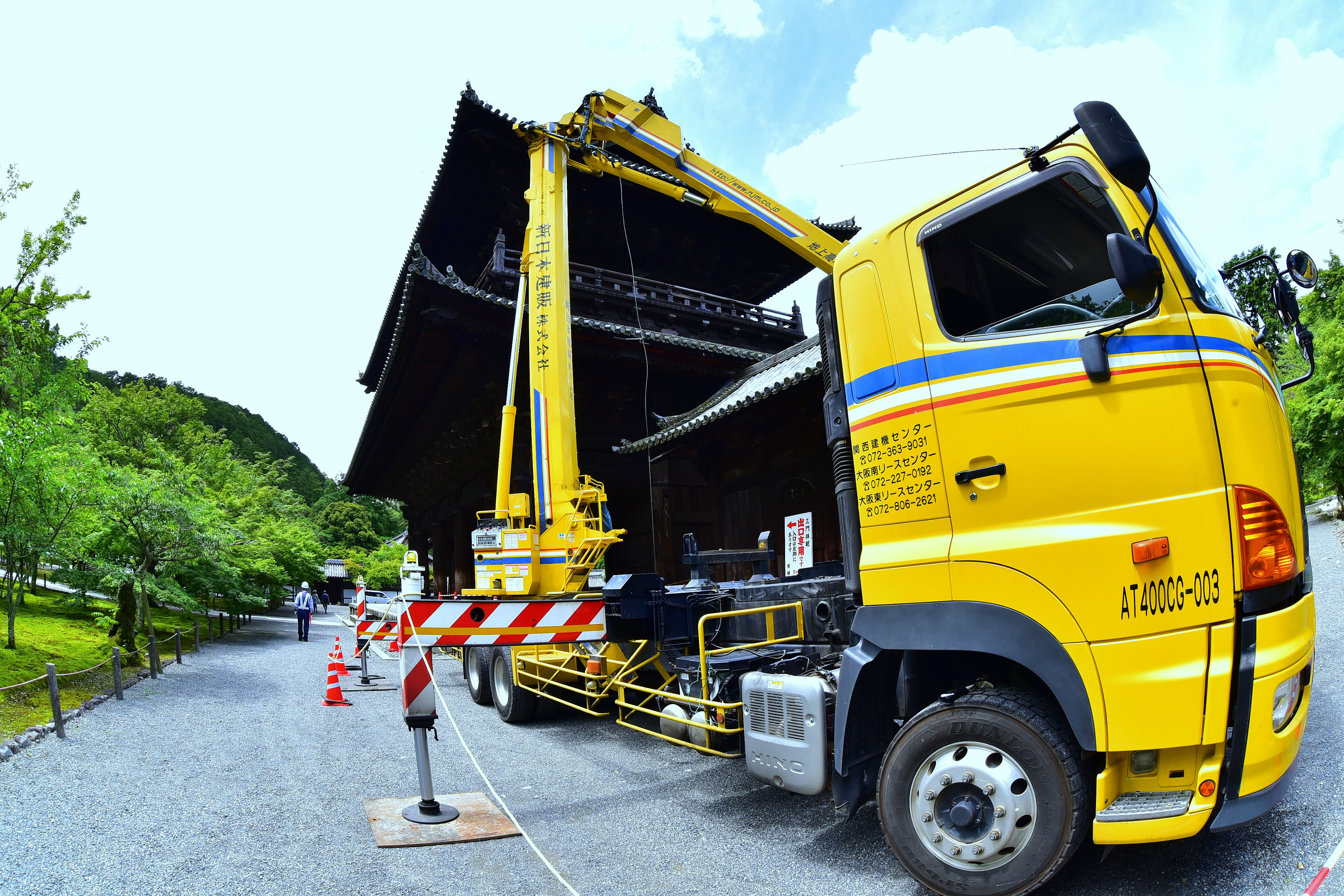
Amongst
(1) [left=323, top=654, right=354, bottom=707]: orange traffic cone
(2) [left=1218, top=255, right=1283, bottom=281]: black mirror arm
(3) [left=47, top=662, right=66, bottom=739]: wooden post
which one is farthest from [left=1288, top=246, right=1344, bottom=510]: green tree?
(3) [left=47, top=662, right=66, bottom=739]: wooden post

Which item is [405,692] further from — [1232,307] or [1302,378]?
[1302,378]

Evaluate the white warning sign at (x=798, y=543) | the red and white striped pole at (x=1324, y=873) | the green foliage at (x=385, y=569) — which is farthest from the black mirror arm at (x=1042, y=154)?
the green foliage at (x=385, y=569)

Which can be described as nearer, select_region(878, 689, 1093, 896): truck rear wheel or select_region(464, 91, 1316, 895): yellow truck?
select_region(464, 91, 1316, 895): yellow truck

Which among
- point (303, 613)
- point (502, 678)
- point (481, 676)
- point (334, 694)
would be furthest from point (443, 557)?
point (502, 678)

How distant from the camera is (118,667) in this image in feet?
26.1

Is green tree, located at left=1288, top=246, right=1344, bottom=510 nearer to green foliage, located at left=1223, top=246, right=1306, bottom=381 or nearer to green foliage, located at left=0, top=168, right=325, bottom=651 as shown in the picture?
green foliage, located at left=1223, top=246, right=1306, bottom=381

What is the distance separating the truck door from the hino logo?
1.22 meters

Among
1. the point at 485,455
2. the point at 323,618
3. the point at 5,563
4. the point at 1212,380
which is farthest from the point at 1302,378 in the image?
the point at 323,618

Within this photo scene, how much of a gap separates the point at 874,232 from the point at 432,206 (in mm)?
12880

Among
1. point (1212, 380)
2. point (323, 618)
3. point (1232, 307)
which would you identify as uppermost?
point (1232, 307)

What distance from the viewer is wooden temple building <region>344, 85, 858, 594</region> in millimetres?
9242

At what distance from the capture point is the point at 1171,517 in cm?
237

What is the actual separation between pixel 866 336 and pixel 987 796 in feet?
6.43

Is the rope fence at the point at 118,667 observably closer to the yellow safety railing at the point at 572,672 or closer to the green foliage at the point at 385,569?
the yellow safety railing at the point at 572,672
